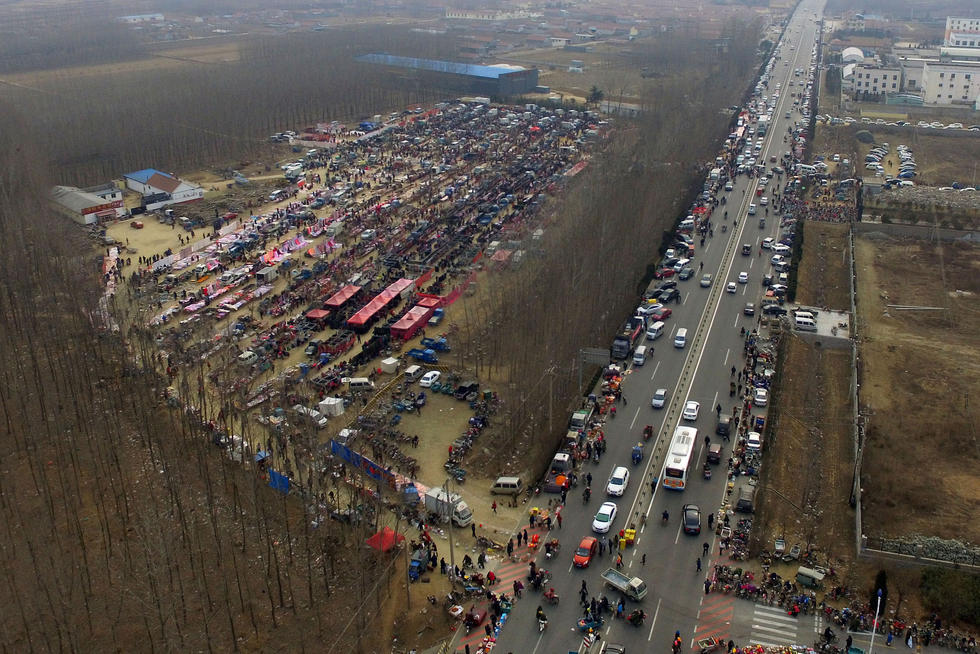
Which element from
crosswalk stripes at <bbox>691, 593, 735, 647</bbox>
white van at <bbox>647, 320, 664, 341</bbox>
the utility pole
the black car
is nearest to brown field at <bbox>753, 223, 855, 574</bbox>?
the black car

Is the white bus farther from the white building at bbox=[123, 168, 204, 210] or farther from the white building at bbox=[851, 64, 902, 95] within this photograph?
the white building at bbox=[851, 64, 902, 95]

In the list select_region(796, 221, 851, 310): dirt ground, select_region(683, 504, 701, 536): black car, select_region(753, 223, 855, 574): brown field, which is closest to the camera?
select_region(683, 504, 701, 536): black car

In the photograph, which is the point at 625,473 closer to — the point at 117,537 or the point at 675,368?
the point at 675,368

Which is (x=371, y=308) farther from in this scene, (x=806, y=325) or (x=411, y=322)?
(x=806, y=325)

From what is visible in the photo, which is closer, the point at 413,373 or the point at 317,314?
the point at 413,373

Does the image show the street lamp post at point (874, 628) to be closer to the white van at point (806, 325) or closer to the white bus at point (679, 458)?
the white bus at point (679, 458)

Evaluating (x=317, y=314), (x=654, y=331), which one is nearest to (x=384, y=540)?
(x=317, y=314)
